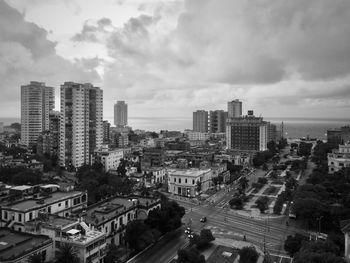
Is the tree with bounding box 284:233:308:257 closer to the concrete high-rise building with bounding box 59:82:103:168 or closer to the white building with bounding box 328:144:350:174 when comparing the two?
the white building with bounding box 328:144:350:174

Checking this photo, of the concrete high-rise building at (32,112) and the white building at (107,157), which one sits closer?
the white building at (107,157)

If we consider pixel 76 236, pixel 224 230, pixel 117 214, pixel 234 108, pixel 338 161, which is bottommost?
pixel 224 230

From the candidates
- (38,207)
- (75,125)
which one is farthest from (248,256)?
(75,125)

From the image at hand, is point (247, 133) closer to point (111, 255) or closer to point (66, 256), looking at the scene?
point (111, 255)

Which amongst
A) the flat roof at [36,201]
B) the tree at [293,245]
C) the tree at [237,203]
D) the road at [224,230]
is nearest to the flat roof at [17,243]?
the flat roof at [36,201]

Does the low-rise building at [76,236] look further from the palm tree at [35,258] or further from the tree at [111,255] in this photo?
the palm tree at [35,258]

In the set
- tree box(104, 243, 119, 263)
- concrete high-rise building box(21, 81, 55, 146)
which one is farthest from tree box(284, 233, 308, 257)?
concrete high-rise building box(21, 81, 55, 146)
